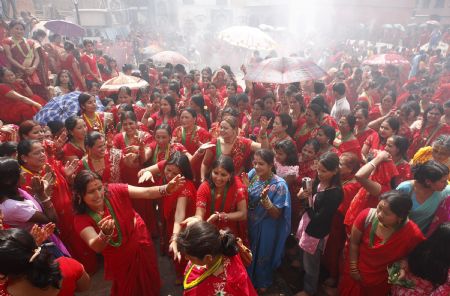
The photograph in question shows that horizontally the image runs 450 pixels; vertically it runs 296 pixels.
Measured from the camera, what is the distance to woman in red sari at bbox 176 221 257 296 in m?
1.95

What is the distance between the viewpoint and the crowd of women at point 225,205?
2.08 m

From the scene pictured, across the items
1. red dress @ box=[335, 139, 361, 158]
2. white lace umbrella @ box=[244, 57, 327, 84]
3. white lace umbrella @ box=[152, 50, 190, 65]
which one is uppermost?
white lace umbrella @ box=[244, 57, 327, 84]

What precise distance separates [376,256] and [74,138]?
141 inches

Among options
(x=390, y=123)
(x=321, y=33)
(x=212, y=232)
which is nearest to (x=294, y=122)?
(x=390, y=123)

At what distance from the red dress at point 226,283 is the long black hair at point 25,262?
85cm

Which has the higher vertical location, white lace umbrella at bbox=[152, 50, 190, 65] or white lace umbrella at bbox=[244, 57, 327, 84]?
white lace umbrella at bbox=[244, 57, 327, 84]

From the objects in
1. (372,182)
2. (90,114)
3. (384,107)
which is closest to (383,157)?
(372,182)

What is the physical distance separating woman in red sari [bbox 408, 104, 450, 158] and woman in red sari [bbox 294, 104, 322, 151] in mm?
1482

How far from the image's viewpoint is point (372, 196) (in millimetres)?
3164

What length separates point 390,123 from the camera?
4164mm

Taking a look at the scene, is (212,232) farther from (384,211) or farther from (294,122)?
(294,122)

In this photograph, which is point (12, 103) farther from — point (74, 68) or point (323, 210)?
point (323, 210)

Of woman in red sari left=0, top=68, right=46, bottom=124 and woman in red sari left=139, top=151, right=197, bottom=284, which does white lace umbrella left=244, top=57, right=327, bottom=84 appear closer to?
woman in red sari left=139, top=151, right=197, bottom=284

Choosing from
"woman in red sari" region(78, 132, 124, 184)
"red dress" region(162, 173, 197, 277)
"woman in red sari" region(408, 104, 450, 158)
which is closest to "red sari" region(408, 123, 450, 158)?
"woman in red sari" region(408, 104, 450, 158)
